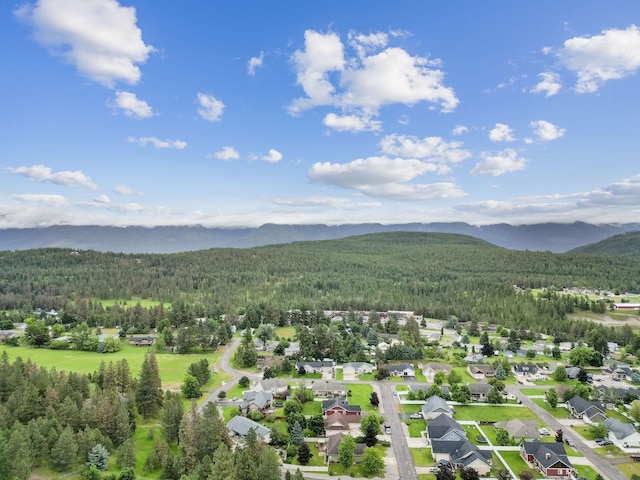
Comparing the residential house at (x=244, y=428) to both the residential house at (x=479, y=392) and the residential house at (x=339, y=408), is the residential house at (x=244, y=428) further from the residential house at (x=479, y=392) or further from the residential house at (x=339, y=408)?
the residential house at (x=479, y=392)

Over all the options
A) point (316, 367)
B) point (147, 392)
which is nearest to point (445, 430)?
point (316, 367)

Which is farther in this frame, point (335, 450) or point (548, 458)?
point (335, 450)

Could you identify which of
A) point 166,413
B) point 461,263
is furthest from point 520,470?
point 461,263

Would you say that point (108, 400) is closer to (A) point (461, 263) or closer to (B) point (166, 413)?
(B) point (166, 413)

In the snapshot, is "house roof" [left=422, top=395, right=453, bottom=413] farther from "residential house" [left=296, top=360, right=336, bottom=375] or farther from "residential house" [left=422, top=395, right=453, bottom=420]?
"residential house" [left=296, top=360, right=336, bottom=375]

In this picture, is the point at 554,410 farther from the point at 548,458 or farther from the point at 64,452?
the point at 64,452

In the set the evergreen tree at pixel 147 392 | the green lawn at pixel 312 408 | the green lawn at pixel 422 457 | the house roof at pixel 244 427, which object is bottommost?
the green lawn at pixel 312 408

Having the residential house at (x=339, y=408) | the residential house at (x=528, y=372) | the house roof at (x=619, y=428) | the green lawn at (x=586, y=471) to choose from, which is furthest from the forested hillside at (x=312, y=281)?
the green lawn at (x=586, y=471)
